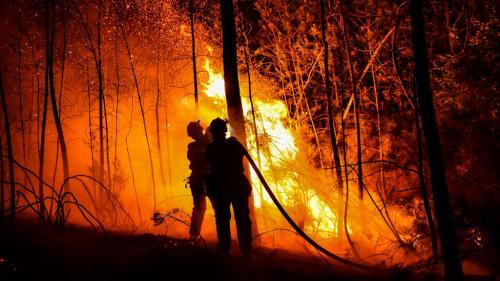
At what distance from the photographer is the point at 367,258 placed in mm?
7426

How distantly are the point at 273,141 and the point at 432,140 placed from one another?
160 inches

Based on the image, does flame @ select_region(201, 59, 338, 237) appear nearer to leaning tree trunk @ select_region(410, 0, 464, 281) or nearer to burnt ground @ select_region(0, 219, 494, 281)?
burnt ground @ select_region(0, 219, 494, 281)

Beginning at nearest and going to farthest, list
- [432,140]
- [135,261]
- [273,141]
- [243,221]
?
[432,140] → [135,261] → [243,221] → [273,141]

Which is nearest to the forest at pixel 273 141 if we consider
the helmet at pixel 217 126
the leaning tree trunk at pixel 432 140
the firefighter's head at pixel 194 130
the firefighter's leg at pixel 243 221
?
the leaning tree trunk at pixel 432 140

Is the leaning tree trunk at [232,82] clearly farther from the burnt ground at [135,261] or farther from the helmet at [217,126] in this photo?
the burnt ground at [135,261]

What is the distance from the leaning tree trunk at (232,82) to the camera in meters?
6.43

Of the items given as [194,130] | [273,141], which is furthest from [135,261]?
[273,141]

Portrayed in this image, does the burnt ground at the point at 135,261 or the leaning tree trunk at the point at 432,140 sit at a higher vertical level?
the leaning tree trunk at the point at 432,140

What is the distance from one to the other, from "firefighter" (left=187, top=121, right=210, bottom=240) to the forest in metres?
0.33

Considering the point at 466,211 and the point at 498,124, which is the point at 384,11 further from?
the point at 466,211

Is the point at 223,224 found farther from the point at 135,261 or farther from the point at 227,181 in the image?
the point at 135,261

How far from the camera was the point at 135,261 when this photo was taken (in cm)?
508

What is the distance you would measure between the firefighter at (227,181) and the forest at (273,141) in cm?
31

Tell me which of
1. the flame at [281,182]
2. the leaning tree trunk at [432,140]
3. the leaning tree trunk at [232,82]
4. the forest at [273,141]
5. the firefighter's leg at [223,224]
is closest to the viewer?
the leaning tree trunk at [432,140]
